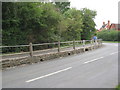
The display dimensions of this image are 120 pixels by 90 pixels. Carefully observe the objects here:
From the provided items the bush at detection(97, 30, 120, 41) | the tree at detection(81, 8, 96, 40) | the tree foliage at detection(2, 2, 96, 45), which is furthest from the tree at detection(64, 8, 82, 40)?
the bush at detection(97, 30, 120, 41)

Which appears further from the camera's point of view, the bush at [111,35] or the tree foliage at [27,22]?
the bush at [111,35]

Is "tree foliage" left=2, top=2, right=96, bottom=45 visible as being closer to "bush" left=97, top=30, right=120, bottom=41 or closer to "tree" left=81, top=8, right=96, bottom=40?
"tree" left=81, top=8, right=96, bottom=40

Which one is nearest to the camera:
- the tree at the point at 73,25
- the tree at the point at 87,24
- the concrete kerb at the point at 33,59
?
the concrete kerb at the point at 33,59

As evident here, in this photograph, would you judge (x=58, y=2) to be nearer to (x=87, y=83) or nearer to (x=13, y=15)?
(x=13, y=15)

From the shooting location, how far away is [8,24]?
15797 millimetres

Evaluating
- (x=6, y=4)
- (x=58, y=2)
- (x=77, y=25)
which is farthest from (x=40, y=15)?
(x=58, y=2)

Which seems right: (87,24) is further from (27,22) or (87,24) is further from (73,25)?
(27,22)

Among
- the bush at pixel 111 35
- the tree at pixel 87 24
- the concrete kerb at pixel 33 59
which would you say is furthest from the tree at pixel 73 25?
the bush at pixel 111 35

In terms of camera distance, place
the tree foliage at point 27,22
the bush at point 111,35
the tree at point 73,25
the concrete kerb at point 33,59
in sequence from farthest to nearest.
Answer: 1. the bush at point 111,35
2. the tree at point 73,25
3. the tree foliage at point 27,22
4. the concrete kerb at point 33,59

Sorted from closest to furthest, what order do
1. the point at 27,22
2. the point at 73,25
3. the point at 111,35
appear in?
the point at 27,22
the point at 73,25
the point at 111,35

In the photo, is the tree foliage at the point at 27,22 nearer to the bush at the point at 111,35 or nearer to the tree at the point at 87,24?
the tree at the point at 87,24

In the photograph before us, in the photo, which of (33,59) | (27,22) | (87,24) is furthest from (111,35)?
(33,59)

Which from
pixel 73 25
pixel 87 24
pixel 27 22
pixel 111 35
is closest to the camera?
pixel 27 22

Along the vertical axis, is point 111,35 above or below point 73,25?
below
